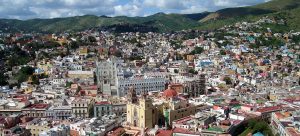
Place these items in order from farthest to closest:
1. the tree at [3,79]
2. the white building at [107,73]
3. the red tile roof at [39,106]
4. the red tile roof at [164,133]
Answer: the tree at [3,79]
the white building at [107,73]
the red tile roof at [39,106]
the red tile roof at [164,133]

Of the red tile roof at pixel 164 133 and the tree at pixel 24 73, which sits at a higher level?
the tree at pixel 24 73

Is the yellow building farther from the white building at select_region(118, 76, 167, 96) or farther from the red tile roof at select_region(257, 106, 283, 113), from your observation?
the red tile roof at select_region(257, 106, 283, 113)

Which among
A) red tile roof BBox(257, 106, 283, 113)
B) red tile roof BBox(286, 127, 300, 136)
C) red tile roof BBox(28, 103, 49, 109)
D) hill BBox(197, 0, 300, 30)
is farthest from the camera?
hill BBox(197, 0, 300, 30)

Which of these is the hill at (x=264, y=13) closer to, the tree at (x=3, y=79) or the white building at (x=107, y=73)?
the white building at (x=107, y=73)

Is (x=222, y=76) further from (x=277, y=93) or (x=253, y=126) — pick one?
(x=253, y=126)

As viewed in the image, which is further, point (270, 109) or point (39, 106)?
point (39, 106)

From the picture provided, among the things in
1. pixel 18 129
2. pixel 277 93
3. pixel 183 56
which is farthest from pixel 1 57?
pixel 277 93

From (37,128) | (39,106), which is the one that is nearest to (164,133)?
(37,128)

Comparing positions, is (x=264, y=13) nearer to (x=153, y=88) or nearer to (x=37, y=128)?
Answer: (x=153, y=88)

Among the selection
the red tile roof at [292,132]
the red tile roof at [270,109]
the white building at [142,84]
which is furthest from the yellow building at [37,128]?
the red tile roof at [292,132]

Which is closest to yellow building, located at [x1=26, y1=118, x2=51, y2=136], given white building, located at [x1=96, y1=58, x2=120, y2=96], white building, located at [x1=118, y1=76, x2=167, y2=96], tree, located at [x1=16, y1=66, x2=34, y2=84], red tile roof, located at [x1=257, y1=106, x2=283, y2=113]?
white building, located at [x1=118, y1=76, x2=167, y2=96]

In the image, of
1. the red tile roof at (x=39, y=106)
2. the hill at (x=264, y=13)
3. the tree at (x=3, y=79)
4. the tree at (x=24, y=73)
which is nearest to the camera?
the red tile roof at (x=39, y=106)
